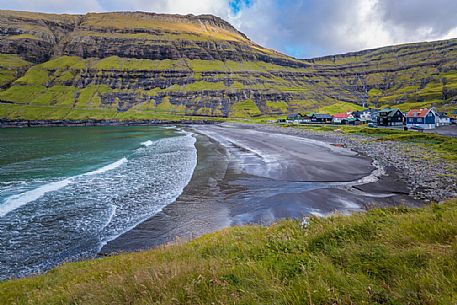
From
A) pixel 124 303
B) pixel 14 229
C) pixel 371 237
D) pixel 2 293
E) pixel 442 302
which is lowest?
pixel 14 229

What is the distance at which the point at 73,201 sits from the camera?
2539cm

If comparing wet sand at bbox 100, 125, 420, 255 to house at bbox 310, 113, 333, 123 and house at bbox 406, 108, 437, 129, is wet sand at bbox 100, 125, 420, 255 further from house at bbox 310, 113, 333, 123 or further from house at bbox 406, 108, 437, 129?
house at bbox 310, 113, 333, 123

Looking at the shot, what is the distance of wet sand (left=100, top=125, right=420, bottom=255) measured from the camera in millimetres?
18656

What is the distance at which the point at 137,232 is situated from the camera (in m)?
18.3

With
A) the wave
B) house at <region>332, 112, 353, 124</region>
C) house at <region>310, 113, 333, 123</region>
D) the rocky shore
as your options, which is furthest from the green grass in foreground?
house at <region>310, 113, 333, 123</region>

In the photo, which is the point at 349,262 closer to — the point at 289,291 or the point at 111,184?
the point at 289,291

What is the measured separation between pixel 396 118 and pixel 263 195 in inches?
4357

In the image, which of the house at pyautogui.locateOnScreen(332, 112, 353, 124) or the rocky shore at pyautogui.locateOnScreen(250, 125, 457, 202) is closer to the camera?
the rocky shore at pyautogui.locateOnScreen(250, 125, 457, 202)

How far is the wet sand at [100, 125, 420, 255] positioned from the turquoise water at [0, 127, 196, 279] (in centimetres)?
191

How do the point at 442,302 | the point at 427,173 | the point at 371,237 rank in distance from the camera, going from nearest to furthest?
the point at 442,302, the point at 371,237, the point at 427,173

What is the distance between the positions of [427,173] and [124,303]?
3391 centimetres

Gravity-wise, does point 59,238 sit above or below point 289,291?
below

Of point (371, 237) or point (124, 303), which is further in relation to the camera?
point (371, 237)

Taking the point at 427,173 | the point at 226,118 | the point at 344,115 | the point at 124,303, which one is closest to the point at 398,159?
the point at 427,173
